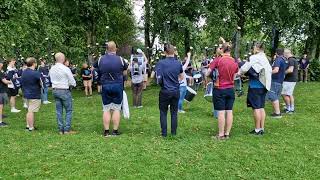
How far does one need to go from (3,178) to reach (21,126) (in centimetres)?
469

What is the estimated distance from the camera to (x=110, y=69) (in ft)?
29.3

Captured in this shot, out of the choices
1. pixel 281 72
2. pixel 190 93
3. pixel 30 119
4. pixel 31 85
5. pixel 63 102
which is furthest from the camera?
pixel 190 93

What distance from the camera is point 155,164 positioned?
716 cm

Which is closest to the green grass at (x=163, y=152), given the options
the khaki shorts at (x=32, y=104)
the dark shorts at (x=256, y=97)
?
the khaki shorts at (x=32, y=104)

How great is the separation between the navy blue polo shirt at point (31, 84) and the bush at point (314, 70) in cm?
1828

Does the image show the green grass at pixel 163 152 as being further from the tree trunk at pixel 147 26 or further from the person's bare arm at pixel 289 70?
the tree trunk at pixel 147 26

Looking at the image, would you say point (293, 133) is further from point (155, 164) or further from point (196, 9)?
point (196, 9)

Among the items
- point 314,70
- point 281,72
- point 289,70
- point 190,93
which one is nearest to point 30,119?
point 190,93

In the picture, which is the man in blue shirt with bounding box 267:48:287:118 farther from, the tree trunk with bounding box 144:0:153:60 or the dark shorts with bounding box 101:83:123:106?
the tree trunk with bounding box 144:0:153:60

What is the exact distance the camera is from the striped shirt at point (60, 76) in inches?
368

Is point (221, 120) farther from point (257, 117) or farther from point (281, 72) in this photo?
point (281, 72)

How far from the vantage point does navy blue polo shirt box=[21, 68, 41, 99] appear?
392 inches

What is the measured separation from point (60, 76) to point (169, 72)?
7.45ft

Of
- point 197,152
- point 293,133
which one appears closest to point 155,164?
point 197,152
